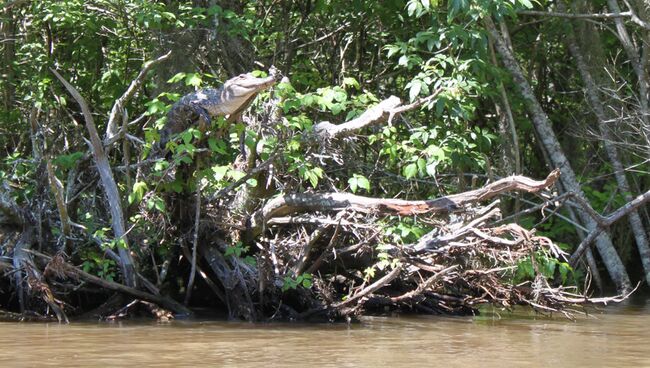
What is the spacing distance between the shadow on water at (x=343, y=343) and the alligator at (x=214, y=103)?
171 centimetres

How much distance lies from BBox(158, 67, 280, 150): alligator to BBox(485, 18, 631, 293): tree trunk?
4.47 m

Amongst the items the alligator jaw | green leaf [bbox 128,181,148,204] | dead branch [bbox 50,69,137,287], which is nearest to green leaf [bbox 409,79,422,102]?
the alligator jaw

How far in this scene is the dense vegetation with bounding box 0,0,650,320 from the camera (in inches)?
340

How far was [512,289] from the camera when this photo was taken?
914 cm

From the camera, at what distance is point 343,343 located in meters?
7.41

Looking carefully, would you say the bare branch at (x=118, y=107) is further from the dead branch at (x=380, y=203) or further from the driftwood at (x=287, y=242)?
the dead branch at (x=380, y=203)

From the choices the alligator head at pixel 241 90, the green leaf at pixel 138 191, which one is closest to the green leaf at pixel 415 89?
the alligator head at pixel 241 90

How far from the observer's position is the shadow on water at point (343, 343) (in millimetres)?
6527

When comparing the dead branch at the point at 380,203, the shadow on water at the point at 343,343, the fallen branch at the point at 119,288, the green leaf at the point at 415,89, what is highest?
the green leaf at the point at 415,89

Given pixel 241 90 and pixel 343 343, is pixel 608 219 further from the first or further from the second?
pixel 241 90

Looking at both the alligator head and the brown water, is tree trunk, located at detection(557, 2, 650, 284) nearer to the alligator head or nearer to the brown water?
the brown water

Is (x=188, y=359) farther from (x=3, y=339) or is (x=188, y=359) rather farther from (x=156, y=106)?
(x=156, y=106)

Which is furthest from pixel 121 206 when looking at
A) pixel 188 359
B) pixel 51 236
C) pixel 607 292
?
pixel 607 292

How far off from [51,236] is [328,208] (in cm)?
255
